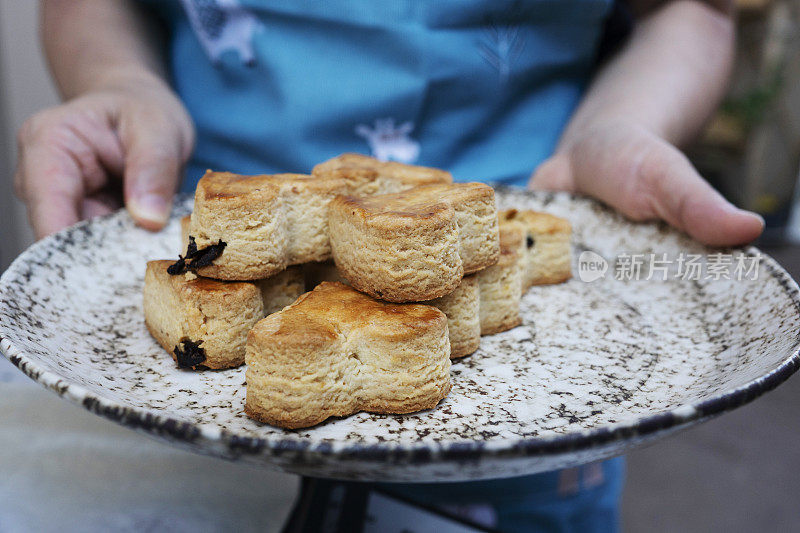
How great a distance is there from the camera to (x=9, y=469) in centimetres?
113

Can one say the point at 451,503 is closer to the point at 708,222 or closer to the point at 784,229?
Result: the point at 708,222

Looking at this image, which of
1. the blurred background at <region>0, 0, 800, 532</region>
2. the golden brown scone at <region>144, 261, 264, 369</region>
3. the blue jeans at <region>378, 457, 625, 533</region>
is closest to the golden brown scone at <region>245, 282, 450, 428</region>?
the golden brown scone at <region>144, 261, 264, 369</region>

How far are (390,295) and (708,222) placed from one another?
651mm

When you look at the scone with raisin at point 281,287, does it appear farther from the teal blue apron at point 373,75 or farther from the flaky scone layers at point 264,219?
the teal blue apron at point 373,75

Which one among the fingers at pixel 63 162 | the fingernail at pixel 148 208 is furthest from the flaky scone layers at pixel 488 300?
the fingers at pixel 63 162

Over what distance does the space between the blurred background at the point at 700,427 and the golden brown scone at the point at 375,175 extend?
1.78 ft

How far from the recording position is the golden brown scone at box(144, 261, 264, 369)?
3.10ft

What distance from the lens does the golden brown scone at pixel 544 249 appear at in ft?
4.18

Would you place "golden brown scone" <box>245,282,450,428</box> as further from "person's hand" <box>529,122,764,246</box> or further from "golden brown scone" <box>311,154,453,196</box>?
"person's hand" <box>529,122,764,246</box>

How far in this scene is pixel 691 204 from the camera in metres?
1.24

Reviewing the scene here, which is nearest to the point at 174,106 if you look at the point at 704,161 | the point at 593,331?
the point at 593,331

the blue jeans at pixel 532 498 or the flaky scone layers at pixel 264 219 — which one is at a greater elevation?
the flaky scone layers at pixel 264 219

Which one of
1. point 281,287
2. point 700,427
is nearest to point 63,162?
point 281,287

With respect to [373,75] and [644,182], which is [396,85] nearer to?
[373,75]
